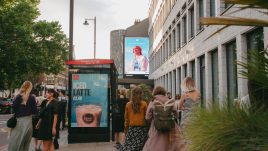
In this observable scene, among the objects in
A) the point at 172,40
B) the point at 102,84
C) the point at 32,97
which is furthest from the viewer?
the point at 172,40

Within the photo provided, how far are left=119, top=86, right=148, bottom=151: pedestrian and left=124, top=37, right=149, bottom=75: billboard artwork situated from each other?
199 ft

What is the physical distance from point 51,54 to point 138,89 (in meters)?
41.0

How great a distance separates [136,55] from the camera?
69.6m

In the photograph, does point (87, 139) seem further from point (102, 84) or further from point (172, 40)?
point (172, 40)

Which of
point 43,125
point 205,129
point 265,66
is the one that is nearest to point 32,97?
point 43,125

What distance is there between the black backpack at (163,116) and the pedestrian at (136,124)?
3.11ft

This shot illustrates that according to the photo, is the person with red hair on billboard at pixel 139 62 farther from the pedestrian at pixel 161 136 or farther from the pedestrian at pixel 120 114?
the pedestrian at pixel 161 136

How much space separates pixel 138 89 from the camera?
7.67 meters

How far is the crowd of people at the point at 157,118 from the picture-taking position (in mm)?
6793

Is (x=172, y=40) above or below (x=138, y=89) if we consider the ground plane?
above

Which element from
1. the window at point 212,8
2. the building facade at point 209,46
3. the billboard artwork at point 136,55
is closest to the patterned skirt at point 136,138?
the building facade at point 209,46

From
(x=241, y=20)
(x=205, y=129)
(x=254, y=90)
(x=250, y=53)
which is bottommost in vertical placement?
(x=205, y=129)

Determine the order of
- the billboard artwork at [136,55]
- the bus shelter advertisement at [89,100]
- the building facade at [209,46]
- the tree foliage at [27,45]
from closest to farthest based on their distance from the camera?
the bus shelter advertisement at [89,100] < the building facade at [209,46] < the tree foliage at [27,45] < the billboard artwork at [136,55]

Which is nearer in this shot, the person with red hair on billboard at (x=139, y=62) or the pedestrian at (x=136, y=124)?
the pedestrian at (x=136, y=124)
